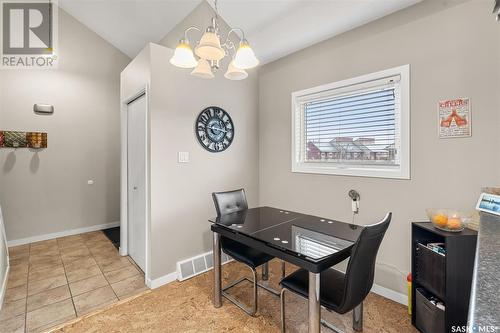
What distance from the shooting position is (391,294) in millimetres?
2242

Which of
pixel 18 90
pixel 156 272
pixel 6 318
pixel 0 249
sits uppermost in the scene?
pixel 18 90

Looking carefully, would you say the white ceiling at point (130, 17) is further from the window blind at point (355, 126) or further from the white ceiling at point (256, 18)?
the window blind at point (355, 126)

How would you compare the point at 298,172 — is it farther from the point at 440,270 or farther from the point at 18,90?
the point at 18,90

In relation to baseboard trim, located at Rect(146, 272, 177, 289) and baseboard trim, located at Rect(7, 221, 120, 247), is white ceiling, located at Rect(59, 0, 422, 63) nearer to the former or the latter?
baseboard trim, located at Rect(146, 272, 177, 289)

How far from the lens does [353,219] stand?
2518 mm

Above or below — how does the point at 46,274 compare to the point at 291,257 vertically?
below

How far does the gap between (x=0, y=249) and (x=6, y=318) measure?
700 millimetres

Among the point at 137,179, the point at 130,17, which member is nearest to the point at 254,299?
the point at 137,179

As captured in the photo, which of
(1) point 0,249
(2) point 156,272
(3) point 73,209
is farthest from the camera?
(3) point 73,209

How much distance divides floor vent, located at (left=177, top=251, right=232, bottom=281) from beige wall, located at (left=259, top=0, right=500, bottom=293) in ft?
4.61

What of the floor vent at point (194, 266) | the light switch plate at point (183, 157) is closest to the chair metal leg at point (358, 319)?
the floor vent at point (194, 266)

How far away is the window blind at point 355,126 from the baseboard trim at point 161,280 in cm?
212

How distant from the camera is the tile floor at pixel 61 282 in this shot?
203 cm

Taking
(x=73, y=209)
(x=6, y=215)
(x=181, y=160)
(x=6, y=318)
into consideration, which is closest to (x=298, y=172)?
(x=181, y=160)
